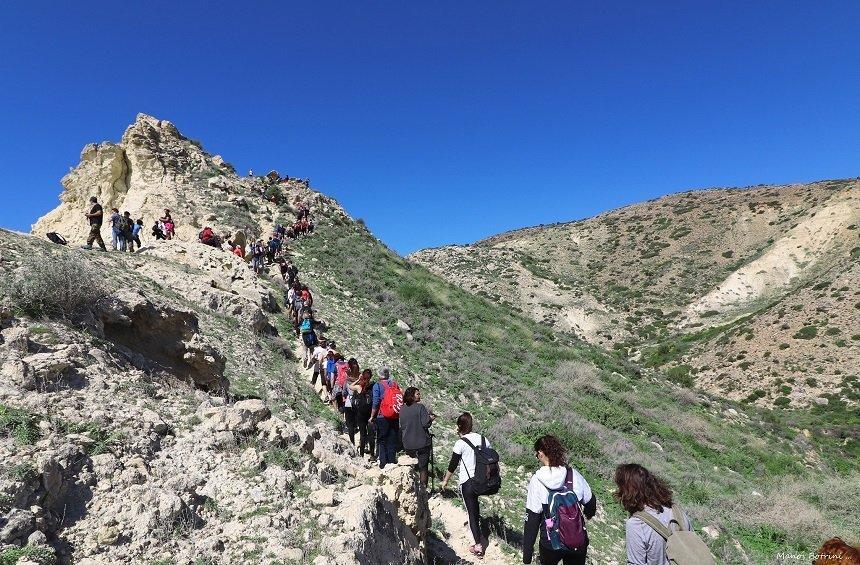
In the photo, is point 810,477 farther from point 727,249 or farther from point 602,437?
point 727,249

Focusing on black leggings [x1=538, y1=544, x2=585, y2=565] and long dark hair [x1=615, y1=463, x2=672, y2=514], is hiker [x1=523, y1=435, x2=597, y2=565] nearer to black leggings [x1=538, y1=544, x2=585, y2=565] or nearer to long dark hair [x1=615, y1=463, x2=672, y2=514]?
black leggings [x1=538, y1=544, x2=585, y2=565]

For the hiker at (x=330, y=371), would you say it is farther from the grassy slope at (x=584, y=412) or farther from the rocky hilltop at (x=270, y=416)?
the grassy slope at (x=584, y=412)

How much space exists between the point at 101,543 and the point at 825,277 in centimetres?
4963

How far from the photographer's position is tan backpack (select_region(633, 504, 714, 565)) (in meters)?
2.94

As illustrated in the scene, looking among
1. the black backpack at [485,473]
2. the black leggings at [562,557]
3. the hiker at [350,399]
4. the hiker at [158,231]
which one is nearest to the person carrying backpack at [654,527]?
the black leggings at [562,557]

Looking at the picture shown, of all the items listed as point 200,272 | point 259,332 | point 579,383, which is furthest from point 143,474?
point 579,383

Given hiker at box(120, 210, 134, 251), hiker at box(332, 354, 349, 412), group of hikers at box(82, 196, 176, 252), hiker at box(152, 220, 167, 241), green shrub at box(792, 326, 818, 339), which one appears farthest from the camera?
green shrub at box(792, 326, 818, 339)

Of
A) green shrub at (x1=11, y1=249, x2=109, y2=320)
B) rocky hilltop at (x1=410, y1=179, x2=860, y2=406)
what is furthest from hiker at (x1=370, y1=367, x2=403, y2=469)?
rocky hilltop at (x1=410, y1=179, x2=860, y2=406)

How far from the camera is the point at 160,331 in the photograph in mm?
7586

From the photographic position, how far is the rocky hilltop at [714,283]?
2941 cm

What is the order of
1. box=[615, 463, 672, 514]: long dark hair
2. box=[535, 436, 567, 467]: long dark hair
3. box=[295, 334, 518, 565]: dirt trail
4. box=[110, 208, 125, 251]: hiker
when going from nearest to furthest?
box=[615, 463, 672, 514]: long dark hair
box=[535, 436, 567, 467]: long dark hair
box=[295, 334, 518, 565]: dirt trail
box=[110, 208, 125, 251]: hiker

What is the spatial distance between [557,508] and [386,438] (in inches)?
148

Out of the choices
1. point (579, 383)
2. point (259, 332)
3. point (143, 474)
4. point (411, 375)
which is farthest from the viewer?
point (579, 383)

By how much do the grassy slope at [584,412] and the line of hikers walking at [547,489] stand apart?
2.22 meters
